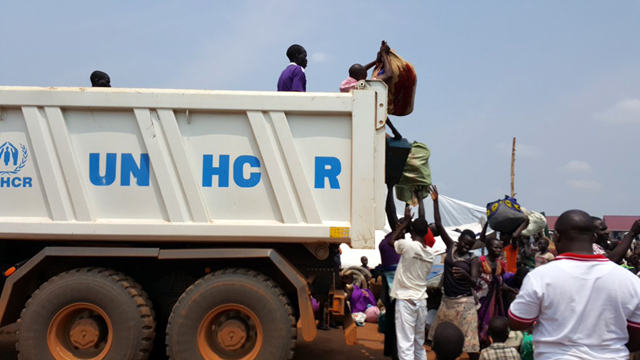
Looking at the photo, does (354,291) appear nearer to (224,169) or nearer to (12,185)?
(224,169)

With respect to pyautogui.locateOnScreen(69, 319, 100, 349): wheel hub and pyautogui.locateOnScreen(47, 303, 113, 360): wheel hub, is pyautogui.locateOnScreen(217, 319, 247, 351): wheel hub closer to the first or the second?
pyautogui.locateOnScreen(47, 303, 113, 360): wheel hub

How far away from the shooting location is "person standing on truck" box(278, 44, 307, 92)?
512 cm

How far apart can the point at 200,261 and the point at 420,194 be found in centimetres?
242

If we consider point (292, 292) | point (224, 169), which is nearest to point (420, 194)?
point (292, 292)

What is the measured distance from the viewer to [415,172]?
545 cm

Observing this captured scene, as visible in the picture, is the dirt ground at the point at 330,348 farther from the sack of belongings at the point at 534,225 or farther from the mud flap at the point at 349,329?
the sack of belongings at the point at 534,225

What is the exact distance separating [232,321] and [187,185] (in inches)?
47.2

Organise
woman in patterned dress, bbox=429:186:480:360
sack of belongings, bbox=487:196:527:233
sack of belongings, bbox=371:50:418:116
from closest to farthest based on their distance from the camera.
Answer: sack of belongings, bbox=371:50:418:116 → woman in patterned dress, bbox=429:186:480:360 → sack of belongings, bbox=487:196:527:233

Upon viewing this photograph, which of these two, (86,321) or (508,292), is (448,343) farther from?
(86,321)

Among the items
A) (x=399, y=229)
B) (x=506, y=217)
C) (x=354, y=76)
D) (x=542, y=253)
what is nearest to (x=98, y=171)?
(x=354, y=76)

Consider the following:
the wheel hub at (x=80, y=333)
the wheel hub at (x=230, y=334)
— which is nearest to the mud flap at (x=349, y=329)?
the wheel hub at (x=230, y=334)

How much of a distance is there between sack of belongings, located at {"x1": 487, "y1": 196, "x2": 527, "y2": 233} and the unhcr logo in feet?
17.3

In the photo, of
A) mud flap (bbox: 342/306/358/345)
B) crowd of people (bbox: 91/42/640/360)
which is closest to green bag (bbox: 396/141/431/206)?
crowd of people (bbox: 91/42/640/360)

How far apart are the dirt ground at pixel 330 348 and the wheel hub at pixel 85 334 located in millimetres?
1513
